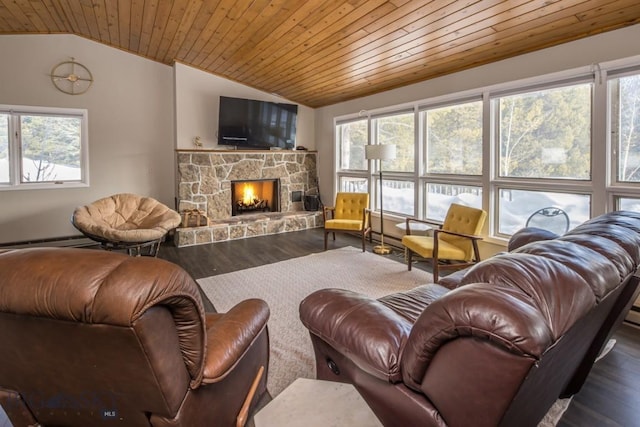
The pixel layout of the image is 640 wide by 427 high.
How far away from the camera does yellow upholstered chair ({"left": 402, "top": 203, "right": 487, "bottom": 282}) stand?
3.61 m

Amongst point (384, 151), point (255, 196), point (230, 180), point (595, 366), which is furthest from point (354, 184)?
point (595, 366)

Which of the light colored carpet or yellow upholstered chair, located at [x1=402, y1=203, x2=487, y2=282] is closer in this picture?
the light colored carpet

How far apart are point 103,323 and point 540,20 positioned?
3782 millimetres

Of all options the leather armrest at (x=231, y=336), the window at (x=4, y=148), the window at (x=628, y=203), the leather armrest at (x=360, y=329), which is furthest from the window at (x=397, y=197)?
the window at (x=4, y=148)

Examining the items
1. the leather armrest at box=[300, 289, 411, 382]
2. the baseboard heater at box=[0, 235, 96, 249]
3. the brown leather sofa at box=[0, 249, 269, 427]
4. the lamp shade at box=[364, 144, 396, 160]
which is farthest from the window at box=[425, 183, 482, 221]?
the baseboard heater at box=[0, 235, 96, 249]

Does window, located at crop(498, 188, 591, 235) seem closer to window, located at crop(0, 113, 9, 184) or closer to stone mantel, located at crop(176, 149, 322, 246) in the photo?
stone mantel, located at crop(176, 149, 322, 246)

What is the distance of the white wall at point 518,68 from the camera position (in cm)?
299

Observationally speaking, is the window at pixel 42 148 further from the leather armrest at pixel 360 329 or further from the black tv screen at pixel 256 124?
the leather armrest at pixel 360 329

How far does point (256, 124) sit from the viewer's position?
6289mm

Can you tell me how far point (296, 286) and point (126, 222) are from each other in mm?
2868

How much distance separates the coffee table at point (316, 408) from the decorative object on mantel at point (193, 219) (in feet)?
13.6

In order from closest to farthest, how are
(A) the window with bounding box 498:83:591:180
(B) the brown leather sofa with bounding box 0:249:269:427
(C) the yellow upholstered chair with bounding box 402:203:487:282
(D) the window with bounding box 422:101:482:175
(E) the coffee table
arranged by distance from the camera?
(B) the brown leather sofa with bounding box 0:249:269:427
(E) the coffee table
(A) the window with bounding box 498:83:591:180
(C) the yellow upholstered chair with bounding box 402:203:487:282
(D) the window with bounding box 422:101:482:175

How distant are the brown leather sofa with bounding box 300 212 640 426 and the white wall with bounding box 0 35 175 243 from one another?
522 cm

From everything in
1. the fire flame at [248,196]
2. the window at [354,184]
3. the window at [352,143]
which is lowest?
the fire flame at [248,196]
